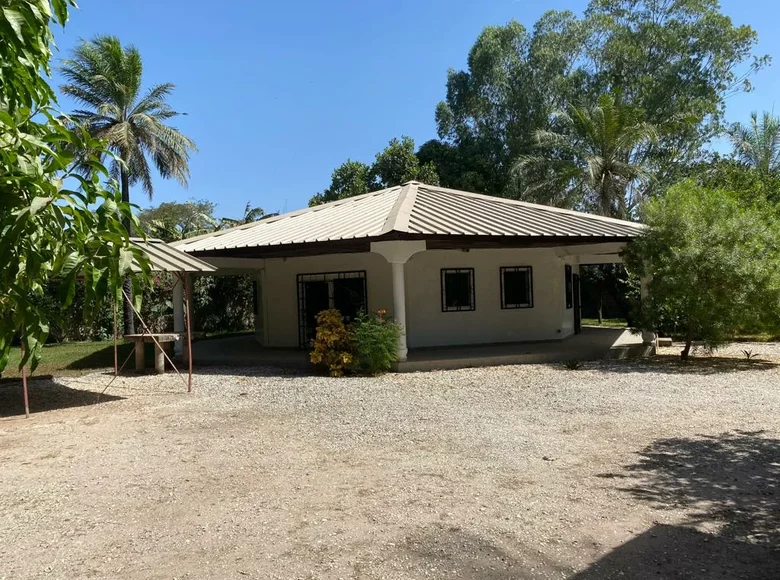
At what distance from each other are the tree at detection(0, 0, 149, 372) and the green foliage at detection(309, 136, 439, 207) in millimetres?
25981

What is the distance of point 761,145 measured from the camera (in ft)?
82.5

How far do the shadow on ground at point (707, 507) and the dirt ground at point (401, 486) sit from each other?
0.06ft

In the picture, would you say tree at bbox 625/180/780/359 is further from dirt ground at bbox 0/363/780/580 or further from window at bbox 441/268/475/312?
window at bbox 441/268/475/312

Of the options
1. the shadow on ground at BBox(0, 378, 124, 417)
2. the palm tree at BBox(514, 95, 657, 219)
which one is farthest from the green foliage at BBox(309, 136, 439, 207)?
the shadow on ground at BBox(0, 378, 124, 417)

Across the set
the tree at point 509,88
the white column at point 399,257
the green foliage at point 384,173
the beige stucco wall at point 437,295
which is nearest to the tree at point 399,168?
the green foliage at point 384,173

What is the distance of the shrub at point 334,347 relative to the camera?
11.9 metres

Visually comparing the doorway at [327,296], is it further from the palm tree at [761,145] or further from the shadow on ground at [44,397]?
the palm tree at [761,145]

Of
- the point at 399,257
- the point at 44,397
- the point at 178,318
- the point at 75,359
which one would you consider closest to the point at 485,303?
the point at 399,257

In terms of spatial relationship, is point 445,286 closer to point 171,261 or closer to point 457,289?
point 457,289

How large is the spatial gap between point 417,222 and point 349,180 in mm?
18335

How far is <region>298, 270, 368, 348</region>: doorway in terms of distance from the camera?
15.4 m

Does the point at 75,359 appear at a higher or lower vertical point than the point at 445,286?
lower

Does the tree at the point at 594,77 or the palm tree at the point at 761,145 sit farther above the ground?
the tree at the point at 594,77

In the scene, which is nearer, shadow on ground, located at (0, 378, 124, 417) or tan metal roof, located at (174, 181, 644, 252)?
shadow on ground, located at (0, 378, 124, 417)
